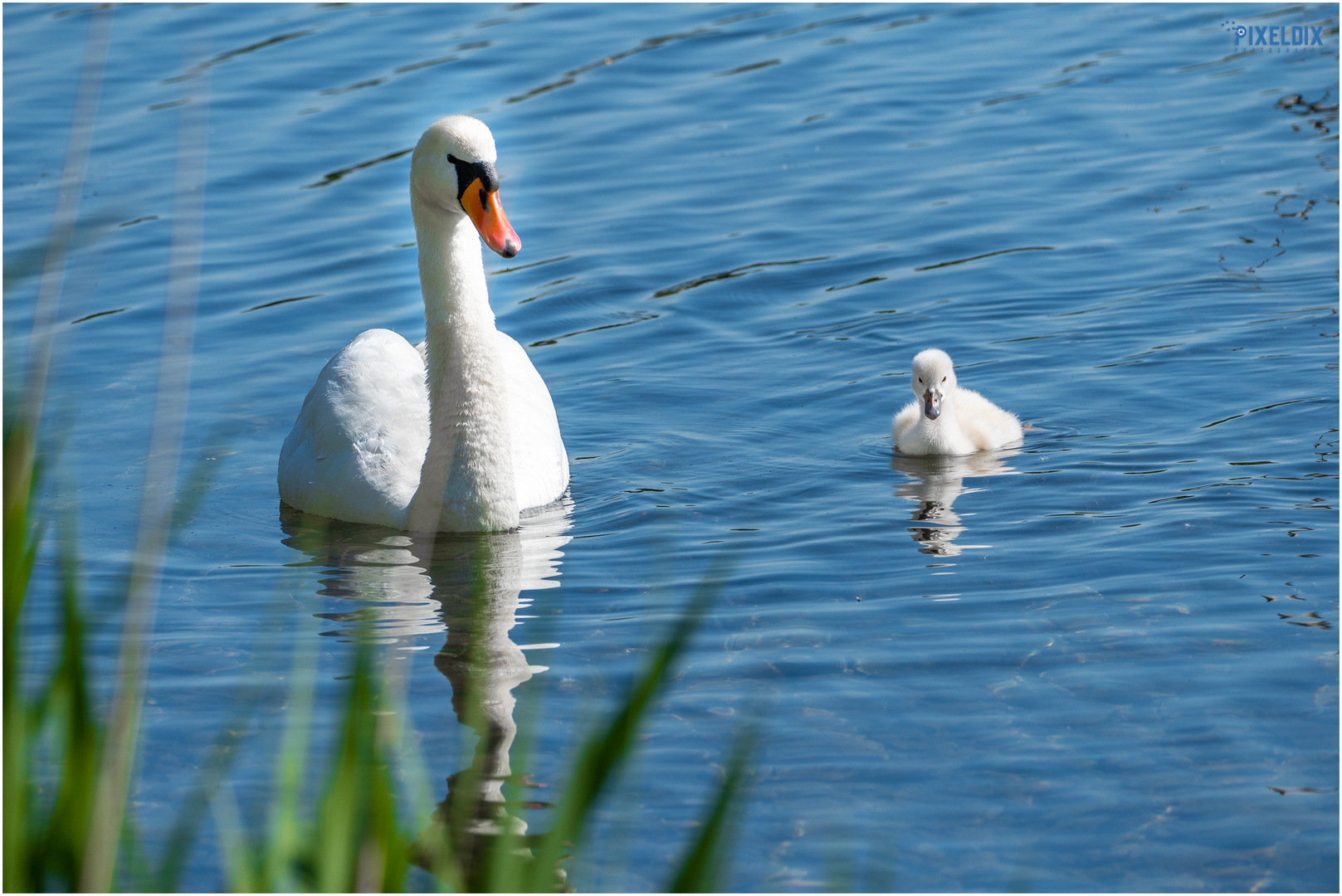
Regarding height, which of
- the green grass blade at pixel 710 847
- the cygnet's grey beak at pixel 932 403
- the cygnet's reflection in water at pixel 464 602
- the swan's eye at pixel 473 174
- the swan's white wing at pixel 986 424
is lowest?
the cygnet's reflection in water at pixel 464 602

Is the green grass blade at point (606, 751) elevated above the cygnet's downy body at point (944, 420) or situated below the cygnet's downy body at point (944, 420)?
above

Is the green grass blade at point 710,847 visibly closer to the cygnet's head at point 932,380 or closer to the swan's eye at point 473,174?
the swan's eye at point 473,174

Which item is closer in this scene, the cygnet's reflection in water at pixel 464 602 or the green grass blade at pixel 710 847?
the green grass blade at pixel 710 847

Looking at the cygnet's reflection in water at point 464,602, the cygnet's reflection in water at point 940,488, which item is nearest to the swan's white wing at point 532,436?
the cygnet's reflection in water at point 464,602

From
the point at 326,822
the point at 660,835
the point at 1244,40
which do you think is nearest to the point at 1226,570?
the point at 660,835

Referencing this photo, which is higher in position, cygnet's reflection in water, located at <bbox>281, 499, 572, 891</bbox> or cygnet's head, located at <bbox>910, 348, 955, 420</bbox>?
cygnet's head, located at <bbox>910, 348, 955, 420</bbox>

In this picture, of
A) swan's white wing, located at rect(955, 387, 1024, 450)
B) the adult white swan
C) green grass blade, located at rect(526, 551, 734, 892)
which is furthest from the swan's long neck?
green grass blade, located at rect(526, 551, 734, 892)

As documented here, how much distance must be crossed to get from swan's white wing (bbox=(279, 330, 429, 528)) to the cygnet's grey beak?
2381mm

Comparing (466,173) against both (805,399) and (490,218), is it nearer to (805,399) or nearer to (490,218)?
(490,218)

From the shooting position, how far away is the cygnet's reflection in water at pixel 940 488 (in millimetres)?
6367

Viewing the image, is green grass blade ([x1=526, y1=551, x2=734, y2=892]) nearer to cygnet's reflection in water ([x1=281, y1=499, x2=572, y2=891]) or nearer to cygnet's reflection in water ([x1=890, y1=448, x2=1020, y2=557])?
cygnet's reflection in water ([x1=281, y1=499, x2=572, y2=891])

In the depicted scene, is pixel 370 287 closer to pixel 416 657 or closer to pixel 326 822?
pixel 416 657

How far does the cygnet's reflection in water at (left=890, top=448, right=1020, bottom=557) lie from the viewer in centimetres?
637

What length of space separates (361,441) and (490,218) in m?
1.29
